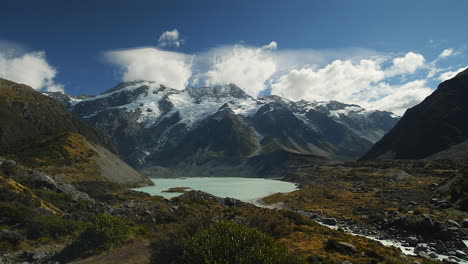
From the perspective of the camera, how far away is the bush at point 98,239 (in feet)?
90.3

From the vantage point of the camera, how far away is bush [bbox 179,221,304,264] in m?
16.6

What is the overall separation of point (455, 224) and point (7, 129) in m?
215

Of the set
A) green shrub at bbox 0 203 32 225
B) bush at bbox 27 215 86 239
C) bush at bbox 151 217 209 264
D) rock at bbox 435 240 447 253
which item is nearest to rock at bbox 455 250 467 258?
rock at bbox 435 240 447 253

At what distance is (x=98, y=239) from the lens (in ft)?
93.7

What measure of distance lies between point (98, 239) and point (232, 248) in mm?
17597

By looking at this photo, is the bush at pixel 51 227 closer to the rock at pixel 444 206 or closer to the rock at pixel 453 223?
the rock at pixel 453 223

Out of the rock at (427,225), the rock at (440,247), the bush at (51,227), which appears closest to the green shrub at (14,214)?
the bush at (51,227)

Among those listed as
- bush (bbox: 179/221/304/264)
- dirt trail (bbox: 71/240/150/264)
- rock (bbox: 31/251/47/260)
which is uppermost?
bush (bbox: 179/221/304/264)

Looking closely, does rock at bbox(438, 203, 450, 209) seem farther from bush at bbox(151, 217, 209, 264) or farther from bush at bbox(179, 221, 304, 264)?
bush at bbox(151, 217, 209, 264)

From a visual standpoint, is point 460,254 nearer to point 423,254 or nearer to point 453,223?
point 423,254

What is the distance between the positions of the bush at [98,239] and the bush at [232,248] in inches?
525

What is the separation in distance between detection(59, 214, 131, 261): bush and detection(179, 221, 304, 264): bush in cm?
1333

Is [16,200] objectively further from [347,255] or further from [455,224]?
[455,224]

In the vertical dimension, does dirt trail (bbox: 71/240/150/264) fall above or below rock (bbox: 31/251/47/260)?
below
